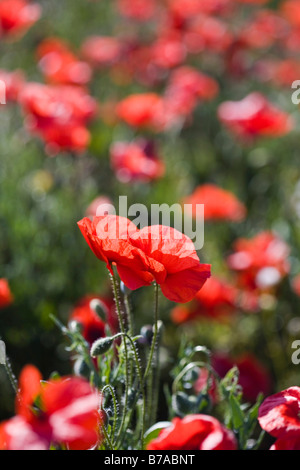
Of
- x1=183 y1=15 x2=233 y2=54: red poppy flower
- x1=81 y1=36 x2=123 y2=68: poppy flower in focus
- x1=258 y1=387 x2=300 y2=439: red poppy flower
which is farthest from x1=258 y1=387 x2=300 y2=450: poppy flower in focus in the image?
x1=183 y1=15 x2=233 y2=54: red poppy flower

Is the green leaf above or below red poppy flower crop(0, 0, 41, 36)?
below

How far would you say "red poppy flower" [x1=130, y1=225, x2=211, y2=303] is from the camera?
3.14 feet

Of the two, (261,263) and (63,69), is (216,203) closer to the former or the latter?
(261,263)

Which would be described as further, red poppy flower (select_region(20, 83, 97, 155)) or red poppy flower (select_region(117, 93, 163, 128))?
red poppy flower (select_region(117, 93, 163, 128))

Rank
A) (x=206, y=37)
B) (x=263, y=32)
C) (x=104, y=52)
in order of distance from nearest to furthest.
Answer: (x=104, y=52) < (x=206, y=37) < (x=263, y=32)

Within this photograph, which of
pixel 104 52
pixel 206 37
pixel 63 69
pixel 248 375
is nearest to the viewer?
pixel 248 375

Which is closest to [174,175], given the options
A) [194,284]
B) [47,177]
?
[47,177]

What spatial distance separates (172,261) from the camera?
968 mm

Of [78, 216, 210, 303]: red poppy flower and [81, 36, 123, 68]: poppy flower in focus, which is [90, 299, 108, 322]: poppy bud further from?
[81, 36, 123, 68]: poppy flower in focus

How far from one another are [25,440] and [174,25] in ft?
11.8

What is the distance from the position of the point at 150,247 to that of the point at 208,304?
43.4 inches

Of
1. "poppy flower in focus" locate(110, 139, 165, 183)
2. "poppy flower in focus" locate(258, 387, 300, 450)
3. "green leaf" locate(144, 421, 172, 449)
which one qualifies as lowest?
"green leaf" locate(144, 421, 172, 449)

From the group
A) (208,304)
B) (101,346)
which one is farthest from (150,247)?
(208,304)

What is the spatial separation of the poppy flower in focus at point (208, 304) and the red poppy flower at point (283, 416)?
40.4 inches
